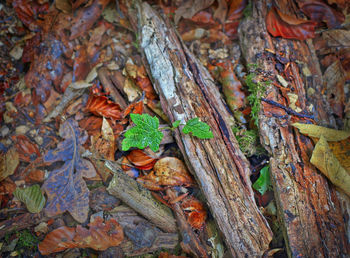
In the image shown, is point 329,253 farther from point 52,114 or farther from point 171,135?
point 52,114

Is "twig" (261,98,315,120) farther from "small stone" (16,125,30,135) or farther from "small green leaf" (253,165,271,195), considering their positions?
"small stone" (16,125,30,135)

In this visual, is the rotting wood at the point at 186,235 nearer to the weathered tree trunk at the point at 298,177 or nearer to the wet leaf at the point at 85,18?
the weathered tree trunk at the point at 298,177

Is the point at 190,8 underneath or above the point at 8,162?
above

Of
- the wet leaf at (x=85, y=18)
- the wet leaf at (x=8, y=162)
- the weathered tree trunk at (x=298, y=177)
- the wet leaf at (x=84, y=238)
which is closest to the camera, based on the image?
the weathered tree trunk at (x=298, y=177)

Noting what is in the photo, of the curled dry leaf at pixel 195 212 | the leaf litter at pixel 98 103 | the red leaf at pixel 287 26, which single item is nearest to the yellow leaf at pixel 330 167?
the leaf litter at pixel 98 103

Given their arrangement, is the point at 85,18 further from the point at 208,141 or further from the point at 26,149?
the point at 208,141

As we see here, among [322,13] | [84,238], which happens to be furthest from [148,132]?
[322,13]
